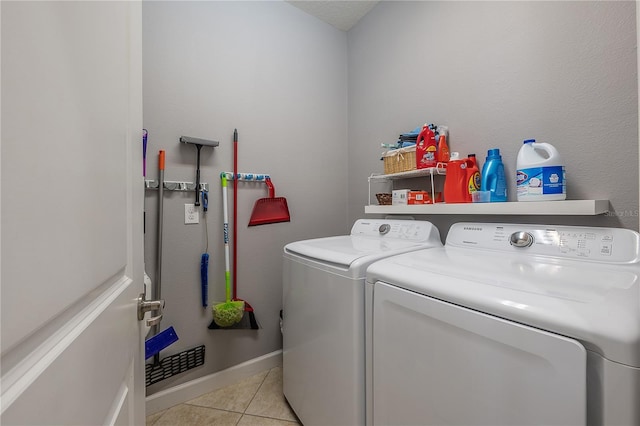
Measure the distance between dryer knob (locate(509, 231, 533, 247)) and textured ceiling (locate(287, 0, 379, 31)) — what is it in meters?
1.98

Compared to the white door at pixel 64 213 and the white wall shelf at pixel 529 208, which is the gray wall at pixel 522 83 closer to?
the white wall shelf at pixel 529 208

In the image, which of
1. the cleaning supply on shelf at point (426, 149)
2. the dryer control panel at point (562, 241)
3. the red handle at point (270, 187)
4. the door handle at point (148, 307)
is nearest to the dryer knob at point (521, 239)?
the dryer control panel at point (562, 241)

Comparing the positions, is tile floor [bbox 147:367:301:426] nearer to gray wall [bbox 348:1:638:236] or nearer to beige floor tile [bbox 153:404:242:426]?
beige floor tile [bbox 153:404:242:426]

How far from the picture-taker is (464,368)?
67 centimetres

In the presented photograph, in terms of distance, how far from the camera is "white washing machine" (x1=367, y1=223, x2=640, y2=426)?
0.50 metres

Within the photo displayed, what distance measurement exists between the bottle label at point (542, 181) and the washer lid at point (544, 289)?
0.89 feet

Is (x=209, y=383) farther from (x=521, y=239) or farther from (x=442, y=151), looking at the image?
(x=442, y=151)

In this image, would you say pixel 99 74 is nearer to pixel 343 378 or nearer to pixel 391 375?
pixel 391 375

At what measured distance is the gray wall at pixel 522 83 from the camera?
1.02m

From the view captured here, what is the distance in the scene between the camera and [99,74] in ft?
1.42

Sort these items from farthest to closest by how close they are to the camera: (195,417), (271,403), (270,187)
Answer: (270,187) < (271,403) < (195,417)

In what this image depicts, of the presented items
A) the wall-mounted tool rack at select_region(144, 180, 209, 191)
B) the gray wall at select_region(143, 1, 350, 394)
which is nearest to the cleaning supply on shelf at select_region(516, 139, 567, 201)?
the gray wall at select_region(143, 1, 350, 394)

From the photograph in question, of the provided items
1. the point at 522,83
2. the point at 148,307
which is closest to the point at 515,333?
the point at 148,307

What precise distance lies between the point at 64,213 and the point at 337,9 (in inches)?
95.9
